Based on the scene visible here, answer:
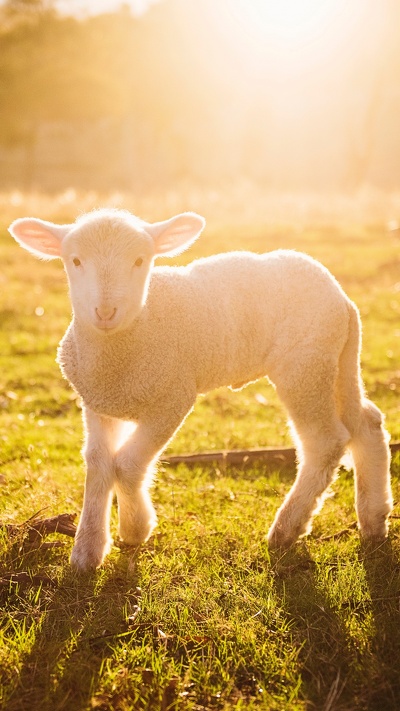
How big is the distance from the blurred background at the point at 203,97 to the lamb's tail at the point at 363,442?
18.4 m

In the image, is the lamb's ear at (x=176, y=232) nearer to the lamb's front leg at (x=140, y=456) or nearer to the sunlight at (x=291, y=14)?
the lamb's front leg at (x=140, y=456)

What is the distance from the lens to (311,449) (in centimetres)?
399

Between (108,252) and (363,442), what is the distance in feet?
6.14

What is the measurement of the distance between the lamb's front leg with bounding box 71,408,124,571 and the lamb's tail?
1.42 m

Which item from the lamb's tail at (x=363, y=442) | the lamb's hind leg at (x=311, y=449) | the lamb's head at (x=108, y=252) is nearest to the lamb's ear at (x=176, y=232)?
the lamb's head at (x=108, y=252)

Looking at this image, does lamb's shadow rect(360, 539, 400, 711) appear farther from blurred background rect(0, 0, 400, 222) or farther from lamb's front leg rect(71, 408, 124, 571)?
blurred background rect(0, 0, 400, 222)

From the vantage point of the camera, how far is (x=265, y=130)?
5009 cm

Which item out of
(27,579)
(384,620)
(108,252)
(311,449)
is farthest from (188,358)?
(384,620)

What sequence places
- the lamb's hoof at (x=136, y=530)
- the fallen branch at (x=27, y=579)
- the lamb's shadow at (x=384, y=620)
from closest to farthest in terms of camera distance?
the lamb's shadow at (x=384, y=620)
the fallen branch at (x=27, y=579)
the lamb's hoof at (x=136, y=530)

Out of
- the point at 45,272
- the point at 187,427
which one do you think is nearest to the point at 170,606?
the point at 187,427

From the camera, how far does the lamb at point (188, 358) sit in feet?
12.0

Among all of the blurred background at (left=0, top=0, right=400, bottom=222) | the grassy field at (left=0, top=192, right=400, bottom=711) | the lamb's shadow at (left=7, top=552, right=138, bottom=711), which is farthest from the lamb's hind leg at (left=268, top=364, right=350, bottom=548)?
the blurred background at (left=0, top=0, right=400, bottom=222)

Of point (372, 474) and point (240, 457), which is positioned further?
point (240, 457)

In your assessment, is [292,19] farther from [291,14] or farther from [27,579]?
[27,579]
